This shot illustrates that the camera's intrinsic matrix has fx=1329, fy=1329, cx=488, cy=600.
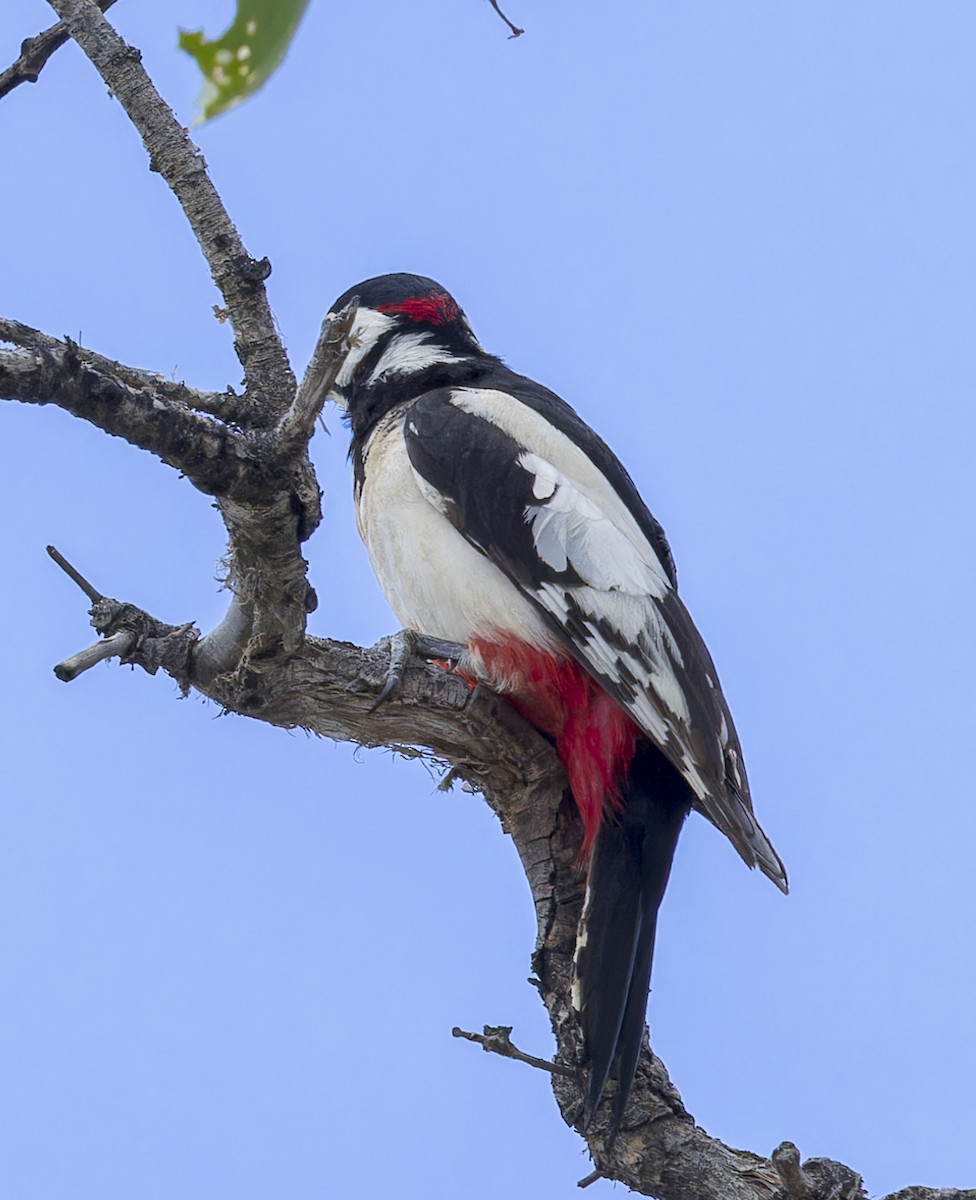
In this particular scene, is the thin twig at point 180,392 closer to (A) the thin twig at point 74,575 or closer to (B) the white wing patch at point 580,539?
(A) the thin twig at point 74,575

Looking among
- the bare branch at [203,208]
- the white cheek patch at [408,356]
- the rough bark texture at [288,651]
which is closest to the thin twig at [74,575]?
the rough bark texture at [288,651]

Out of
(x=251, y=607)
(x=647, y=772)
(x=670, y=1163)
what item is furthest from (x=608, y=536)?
(x=670, y=1163)

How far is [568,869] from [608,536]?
28.3 inches

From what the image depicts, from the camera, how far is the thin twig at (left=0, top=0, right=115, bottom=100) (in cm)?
198

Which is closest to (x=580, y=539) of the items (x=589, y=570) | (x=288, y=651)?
(x=589, y=570)

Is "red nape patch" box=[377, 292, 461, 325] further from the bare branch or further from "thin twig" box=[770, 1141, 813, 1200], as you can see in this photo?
"thin twig" box=[770, 1141, 813, 1200]

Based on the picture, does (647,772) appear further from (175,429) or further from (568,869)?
(175,429)

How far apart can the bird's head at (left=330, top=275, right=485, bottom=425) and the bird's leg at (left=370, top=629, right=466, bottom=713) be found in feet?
2.43

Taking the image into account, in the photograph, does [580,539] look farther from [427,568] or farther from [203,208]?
[203,208]

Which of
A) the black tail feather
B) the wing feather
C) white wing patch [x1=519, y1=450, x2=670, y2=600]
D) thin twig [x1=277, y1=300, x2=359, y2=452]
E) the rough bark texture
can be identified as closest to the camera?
thin twig [x1=277, y1=300, x2=359, y2=452]

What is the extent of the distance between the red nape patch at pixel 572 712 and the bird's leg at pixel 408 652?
2.4 inches

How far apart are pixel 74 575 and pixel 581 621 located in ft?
3.72

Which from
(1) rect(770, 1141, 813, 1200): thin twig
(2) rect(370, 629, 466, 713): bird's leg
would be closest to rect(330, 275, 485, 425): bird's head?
(2) rect(370, 629, 466, 713): bird's leg

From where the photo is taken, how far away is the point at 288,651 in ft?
7.62
